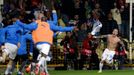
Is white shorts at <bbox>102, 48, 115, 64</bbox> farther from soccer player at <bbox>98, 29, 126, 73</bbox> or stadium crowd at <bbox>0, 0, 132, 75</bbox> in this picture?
stadium crowd at <bbox>0, 0, 132, 75</bbox>

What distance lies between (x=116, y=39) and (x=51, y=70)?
9.75 feet

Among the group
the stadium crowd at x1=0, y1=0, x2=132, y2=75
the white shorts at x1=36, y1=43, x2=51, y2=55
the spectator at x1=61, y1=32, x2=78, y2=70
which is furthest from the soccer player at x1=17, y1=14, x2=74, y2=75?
the spectator at x1=61, y1=32, x2=78, y2=70

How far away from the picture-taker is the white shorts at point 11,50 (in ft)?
71.7

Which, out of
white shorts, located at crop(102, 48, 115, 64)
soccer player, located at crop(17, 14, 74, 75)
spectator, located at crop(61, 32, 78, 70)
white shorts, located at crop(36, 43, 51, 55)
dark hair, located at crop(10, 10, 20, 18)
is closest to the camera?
white shorts, located at crop(36, 43, 51, 55)

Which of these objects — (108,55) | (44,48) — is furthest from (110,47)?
(44,48)

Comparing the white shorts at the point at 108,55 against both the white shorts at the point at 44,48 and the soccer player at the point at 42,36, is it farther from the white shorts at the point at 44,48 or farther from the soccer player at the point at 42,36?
the white shorts at the point at 44,48

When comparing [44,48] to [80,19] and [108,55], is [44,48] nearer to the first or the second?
[108,55]

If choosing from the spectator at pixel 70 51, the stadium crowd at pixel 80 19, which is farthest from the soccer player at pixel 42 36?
the spectator at pixel 70 51

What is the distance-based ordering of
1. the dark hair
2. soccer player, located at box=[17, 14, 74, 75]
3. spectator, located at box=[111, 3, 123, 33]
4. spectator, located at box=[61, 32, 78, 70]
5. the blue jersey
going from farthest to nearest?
spectator, located at box=[111, 3, 123, 33] < spectator, located at box=[61, 32, 78, 70] < the dark hair < the blue jersey < soccer player, located at box=[17, 14, 74, 75]

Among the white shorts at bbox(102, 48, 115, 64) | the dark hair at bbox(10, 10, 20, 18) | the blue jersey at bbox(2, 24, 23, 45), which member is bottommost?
the white shorts at bbox(102, 48, 115, 64)

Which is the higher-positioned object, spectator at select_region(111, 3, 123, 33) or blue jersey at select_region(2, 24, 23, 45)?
spectator at select_region(111, 3, 123, 33)

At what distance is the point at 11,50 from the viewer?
2192cm

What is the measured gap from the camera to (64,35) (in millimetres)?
27219

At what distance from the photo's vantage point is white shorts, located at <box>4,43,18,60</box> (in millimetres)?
21859
